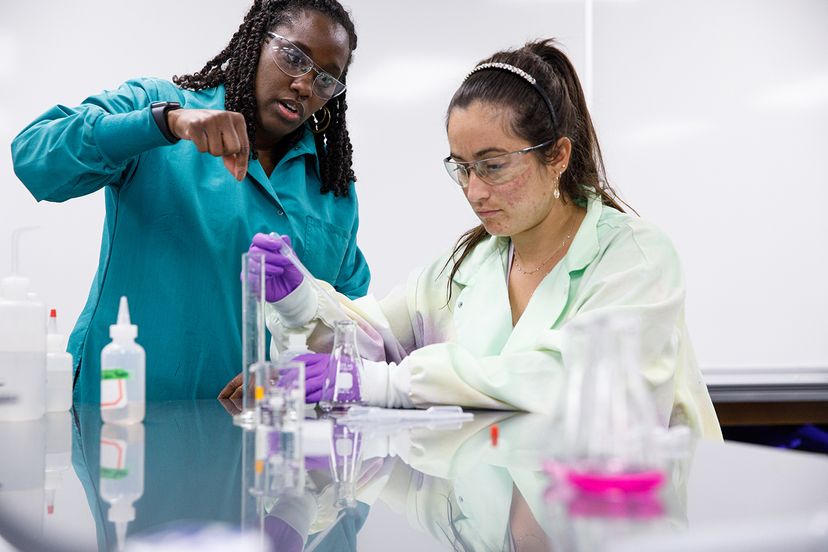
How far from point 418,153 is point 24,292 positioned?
2287 millimetres

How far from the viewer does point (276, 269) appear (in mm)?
1563

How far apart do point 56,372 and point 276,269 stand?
17.0 inches

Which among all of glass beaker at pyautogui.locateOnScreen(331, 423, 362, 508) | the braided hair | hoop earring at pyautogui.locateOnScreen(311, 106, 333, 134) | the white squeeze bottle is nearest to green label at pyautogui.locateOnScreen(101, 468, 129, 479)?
glass beaker at pyautogui.locateOnScreen(331, 423, 362, 508)

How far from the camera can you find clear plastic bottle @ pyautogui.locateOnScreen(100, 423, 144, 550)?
634 millimetres

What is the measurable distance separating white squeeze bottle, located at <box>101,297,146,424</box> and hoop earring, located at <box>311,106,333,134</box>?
1123 mm

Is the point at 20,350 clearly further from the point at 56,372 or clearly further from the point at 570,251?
the point at 570,251

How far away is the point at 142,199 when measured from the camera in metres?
1.86

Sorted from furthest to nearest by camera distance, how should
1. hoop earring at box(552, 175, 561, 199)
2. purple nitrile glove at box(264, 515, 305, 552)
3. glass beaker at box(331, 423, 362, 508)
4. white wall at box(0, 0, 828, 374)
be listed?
1. white wall at box(0, 0, 828, 374)
2. hoop earring at box(552, 175, 561, 199)
3. glass beaker at box(331, 423, 362, 508)
4. purple nitrile glove at box(264, 515, 305, 552)

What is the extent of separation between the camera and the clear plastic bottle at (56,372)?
1.39 metres

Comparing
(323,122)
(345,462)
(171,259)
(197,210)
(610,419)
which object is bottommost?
(345,462)

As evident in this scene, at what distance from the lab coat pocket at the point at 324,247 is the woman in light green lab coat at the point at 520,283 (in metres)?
0.28

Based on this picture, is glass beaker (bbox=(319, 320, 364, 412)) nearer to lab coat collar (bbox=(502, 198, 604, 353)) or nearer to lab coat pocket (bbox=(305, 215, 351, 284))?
lab coat collar (bbox=(502, 198, 604, 353))

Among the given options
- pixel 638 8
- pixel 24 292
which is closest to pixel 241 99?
pixel 24 292

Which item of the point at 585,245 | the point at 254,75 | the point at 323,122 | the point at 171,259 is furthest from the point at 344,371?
the point at 323,122
